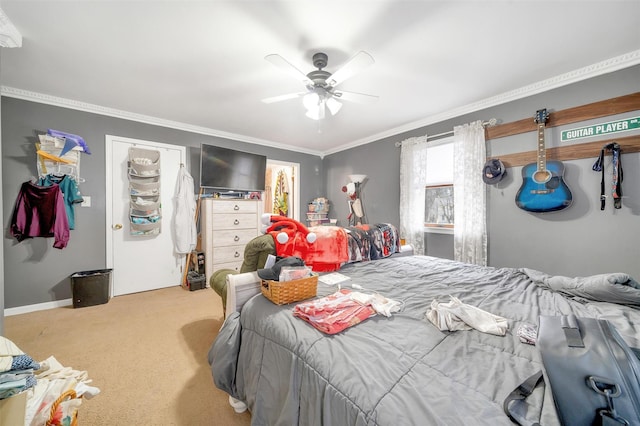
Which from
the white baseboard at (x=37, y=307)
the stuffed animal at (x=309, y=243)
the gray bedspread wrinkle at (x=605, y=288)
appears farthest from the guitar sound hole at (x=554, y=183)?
the white baseboard at (x=37, y=307)

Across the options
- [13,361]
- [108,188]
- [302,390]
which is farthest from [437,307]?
[108,188]

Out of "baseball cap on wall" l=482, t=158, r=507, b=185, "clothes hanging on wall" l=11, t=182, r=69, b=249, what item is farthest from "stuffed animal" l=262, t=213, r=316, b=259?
"clothes hanging on wall" l=11, t=182, r=69, b=249

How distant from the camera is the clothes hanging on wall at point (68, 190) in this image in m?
2.73

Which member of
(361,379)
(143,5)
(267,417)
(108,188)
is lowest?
(267,417)

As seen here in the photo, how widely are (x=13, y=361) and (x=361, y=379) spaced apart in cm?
118

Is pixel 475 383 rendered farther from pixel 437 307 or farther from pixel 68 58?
pixel 68 58

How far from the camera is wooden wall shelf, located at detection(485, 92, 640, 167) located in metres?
2.05

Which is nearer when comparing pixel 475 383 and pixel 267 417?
pixel 475 383

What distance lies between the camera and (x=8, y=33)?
1652 millimetres

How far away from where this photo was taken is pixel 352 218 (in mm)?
4559

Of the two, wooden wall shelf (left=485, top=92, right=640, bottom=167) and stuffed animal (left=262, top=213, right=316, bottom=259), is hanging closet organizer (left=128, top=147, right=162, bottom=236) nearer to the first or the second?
stuffed animal (left=262, top=213, right=316, bottom=259)

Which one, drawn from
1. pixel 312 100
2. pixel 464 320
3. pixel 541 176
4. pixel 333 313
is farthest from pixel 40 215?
pixel 541 176

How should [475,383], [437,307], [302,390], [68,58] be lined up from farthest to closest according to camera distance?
[68,58]
[437,307]
[302,390]
[475,383]

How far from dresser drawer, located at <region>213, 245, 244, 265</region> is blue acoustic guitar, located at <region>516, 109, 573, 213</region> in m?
3.88
